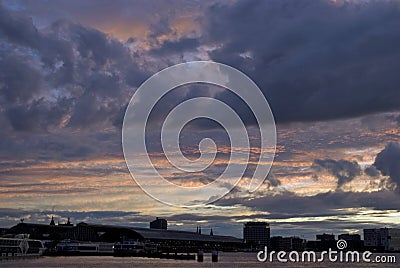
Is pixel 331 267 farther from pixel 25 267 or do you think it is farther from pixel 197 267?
pixel 25 267

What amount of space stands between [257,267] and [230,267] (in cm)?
919

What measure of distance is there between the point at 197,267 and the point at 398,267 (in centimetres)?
6647

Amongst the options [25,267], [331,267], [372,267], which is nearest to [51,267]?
[25,267]

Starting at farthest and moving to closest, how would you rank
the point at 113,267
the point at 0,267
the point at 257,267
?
the point at 257,267, the point at 113,267, the point at 0,267

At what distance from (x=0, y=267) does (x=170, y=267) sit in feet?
153

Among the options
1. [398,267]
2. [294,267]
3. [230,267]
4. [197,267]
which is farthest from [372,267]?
[197,267]

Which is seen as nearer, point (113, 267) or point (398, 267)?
point (113, 267)

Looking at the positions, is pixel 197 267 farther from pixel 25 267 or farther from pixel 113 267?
pixel 25 267

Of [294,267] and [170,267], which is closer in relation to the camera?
[170,267]

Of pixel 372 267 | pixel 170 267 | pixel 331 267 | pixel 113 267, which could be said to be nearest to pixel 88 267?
pixel 113 267

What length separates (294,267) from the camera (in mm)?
194125

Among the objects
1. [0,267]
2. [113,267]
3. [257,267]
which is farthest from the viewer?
[257,267]

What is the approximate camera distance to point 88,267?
175000mm

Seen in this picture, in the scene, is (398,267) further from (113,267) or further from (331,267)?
(113,267)
